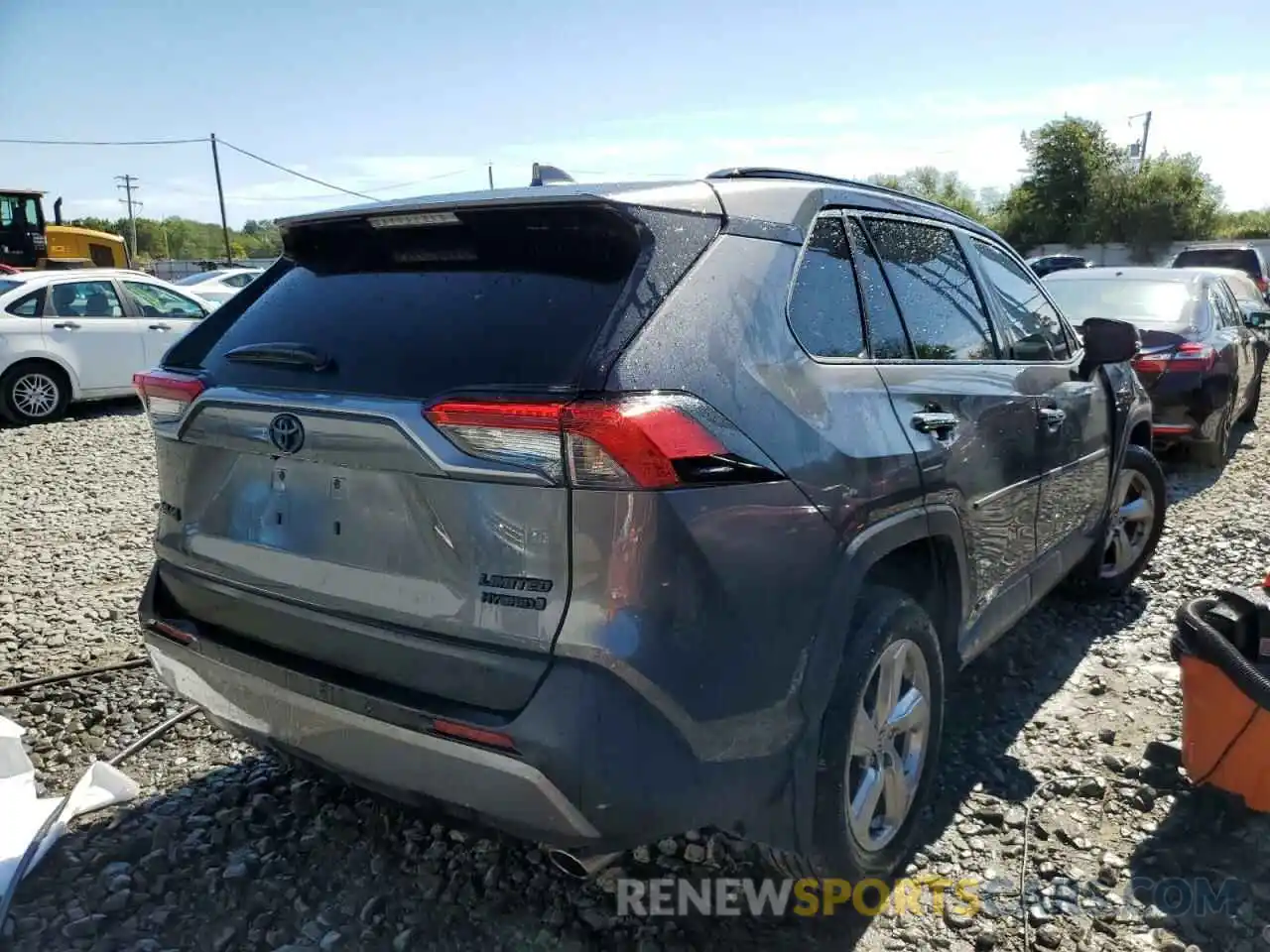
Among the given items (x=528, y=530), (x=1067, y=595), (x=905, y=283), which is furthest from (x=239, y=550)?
(x=1067, y=595)

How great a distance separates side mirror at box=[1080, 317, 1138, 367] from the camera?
12.4ft

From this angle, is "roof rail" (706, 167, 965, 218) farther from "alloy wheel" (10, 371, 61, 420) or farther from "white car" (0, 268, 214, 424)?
"alloy wheel" (10, 371, 61, 420)

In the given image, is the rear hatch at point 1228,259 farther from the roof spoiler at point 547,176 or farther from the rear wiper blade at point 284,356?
the rear wiper blade at point 284,356

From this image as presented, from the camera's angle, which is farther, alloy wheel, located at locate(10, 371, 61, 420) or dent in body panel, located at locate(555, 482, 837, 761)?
alloy wheel, located at locate(10, 371, 61, 420)

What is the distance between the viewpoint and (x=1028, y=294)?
3.78 meters

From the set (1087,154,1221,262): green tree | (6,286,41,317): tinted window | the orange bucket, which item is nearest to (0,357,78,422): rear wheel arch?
(6,286,41,317): tinted window

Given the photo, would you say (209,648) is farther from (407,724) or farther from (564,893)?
Result: (564,893)

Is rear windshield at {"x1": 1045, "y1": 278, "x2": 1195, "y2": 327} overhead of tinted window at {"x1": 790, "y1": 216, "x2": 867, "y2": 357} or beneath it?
beneath

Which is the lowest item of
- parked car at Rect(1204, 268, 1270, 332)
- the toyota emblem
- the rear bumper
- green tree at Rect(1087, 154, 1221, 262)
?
the rear bumper

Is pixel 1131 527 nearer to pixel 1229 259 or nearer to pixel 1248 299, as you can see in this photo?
pixel 1248 299

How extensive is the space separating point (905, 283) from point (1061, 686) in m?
1.94

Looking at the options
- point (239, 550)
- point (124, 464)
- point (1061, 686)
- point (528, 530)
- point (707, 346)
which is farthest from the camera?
point (124, 464)

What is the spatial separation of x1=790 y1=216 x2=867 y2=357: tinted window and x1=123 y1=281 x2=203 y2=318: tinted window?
10.3 meters

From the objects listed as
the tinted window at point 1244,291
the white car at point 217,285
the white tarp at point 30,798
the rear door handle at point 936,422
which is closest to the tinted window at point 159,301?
the white car at point 217,285
